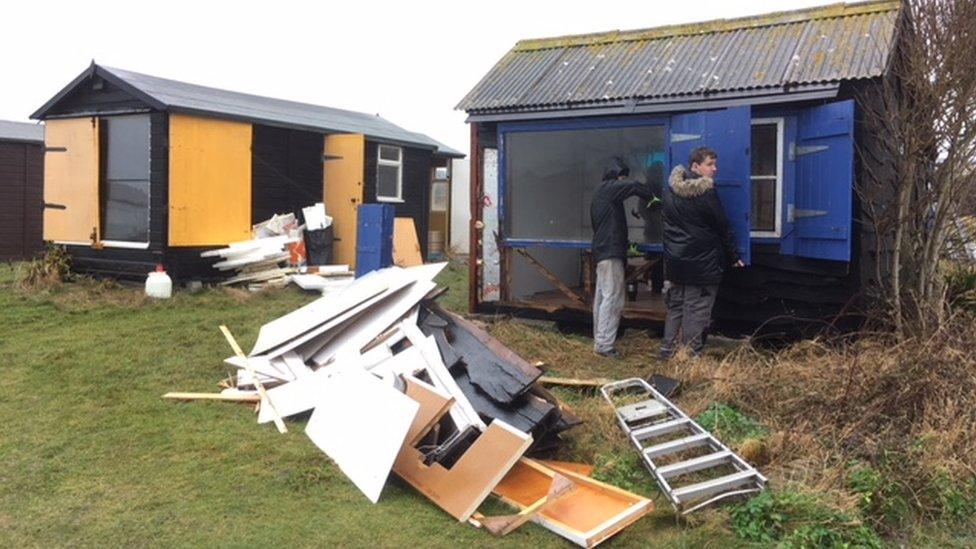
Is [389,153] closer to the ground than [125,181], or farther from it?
farther from it

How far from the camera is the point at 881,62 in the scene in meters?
6.83

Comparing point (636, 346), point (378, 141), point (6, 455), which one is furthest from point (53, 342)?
point (378, 141)

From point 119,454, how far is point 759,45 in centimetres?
681

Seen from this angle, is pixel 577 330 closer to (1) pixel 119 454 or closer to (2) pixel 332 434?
(2) pixel 332 434

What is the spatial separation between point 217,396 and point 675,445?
132 inches

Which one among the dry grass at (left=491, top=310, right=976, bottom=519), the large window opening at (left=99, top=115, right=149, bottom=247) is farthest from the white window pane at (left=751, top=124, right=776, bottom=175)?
the large window opening at (left=99, top=115, right=149, bottom=247)

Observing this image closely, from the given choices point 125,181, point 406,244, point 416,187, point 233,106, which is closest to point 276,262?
point 125,181

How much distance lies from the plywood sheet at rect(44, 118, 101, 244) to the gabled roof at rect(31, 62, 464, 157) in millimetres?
464

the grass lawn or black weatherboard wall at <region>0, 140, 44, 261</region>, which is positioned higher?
black weatherboard wall at <region>0, 140, 44, 261</region>

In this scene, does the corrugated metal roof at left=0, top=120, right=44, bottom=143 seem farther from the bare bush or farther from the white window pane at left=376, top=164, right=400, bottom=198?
the bare bush

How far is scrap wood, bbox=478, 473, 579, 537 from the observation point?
12.5 ft

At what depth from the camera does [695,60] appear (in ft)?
26.8

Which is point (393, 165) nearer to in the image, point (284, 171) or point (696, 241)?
point (284, 171)

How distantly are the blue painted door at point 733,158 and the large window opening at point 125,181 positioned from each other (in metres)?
7.36
